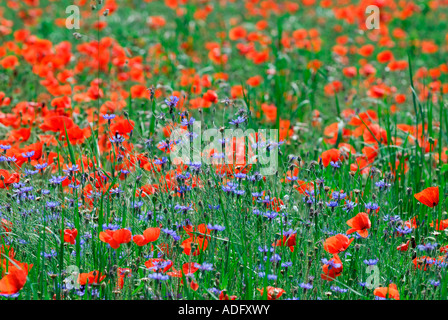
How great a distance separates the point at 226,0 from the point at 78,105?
170 inches

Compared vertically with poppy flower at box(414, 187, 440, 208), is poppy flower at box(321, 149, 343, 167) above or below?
above

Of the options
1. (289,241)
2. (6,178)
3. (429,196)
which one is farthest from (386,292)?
(6,178)

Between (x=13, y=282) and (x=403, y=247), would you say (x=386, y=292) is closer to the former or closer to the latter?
→ (x=403, y=247)

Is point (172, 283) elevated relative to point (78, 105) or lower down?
lower down

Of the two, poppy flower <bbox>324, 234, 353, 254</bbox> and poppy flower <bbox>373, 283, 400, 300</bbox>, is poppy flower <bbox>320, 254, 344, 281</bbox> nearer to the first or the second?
A: poppy flower <bbox>324, 234, 353, 254</bbox>

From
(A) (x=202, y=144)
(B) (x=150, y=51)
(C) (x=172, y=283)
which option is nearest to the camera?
(C) (x=172, y=283)

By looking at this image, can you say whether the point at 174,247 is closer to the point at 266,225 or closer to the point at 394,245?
the point at 266,225

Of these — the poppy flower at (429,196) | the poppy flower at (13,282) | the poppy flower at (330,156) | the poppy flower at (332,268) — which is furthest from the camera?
the poppy flower at (330,156)

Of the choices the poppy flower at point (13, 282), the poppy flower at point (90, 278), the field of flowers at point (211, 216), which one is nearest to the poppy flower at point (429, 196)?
the field of flowers at point (211, 216)

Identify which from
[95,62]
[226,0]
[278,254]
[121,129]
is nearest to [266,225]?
[278,254]

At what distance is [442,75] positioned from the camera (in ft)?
15.7

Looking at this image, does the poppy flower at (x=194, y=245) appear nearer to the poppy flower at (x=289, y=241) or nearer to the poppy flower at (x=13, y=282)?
the poppy flower at (x=289, y=241)

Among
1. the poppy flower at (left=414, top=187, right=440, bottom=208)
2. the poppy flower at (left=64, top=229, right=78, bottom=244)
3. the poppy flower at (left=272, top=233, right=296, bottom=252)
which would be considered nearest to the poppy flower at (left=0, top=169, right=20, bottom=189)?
the poppy flower at (left=64, top=229, right=78, bottom=244)

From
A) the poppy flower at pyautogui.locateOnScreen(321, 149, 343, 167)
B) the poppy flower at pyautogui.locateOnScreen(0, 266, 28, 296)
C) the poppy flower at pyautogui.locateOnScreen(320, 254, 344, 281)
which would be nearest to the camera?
the poppy flower at pyautogui.locateOnScreen(0, 266, 28, 296)
